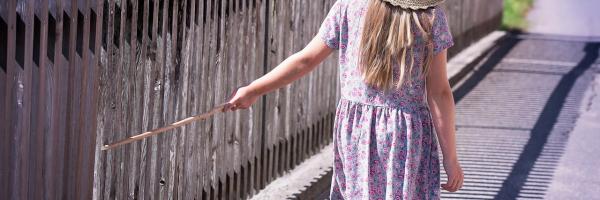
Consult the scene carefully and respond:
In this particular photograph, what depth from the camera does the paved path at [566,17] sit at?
18938mm

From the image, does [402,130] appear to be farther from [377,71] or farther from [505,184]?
[505,184]

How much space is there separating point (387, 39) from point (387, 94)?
204 millimetres

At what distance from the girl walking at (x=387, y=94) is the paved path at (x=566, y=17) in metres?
14.2

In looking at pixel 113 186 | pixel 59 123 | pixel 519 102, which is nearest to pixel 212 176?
pixel 113 186

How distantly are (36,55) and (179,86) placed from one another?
4.21ft

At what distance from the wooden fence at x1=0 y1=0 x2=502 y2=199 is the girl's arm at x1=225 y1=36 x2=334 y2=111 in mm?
511

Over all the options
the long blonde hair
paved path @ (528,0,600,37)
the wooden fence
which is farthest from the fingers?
paved path @ (528,0,600,37)

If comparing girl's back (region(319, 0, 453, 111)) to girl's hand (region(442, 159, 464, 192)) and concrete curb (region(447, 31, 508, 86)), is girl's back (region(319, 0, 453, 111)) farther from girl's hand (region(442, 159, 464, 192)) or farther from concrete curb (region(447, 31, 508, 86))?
concrete curb (region(447, 31, 508, 86))

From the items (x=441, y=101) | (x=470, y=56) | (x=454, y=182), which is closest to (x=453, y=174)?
(x=454, y=182)

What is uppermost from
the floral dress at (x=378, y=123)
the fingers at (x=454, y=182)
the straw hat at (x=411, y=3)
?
the straw hat at (x=411, y=3)

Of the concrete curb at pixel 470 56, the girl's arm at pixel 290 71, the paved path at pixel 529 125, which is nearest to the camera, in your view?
the girl's arm at pixel 290 71

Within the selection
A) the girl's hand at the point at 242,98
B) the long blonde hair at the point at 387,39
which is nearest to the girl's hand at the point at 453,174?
the long blonde hair at the point at 387,39

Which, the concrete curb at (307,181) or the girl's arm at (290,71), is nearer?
the girl's arm at (290,71)

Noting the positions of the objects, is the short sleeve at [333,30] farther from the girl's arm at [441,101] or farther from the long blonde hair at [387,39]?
the girl's arm at [441,101]
